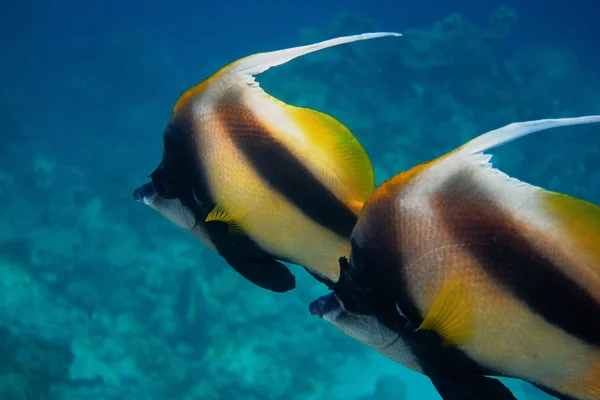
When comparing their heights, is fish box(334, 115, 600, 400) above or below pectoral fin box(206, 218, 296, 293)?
above

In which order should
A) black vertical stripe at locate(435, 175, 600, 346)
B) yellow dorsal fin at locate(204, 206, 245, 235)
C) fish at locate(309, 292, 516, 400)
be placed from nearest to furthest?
black vertical stripe at locate(435, 175, 600, 346) → fish at locate(309, 292, 516, 400) → yellow dorsal fin at locate(204, 206, 245, 235)

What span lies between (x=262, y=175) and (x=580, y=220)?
0.71 m

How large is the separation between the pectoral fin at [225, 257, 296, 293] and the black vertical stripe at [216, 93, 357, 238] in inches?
10.0

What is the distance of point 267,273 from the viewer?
1362 millimetres

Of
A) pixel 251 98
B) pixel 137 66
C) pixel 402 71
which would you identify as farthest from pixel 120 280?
pixel 137 66

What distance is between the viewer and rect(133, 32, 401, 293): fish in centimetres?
118

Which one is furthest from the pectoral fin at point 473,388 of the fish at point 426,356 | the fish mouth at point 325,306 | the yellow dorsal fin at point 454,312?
the fish mouth at point 325,306

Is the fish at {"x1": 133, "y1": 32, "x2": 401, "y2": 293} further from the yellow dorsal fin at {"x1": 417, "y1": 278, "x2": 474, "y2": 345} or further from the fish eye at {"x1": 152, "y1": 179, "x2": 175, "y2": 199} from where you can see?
the yellow dorsal fin at {"x1": 417, "y1": 278, "x2": 474, "y2": 345}

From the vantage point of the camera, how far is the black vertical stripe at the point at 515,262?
867mm

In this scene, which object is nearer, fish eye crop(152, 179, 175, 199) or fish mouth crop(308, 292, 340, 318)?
fish mouth crop(308, 292, 340, 318)

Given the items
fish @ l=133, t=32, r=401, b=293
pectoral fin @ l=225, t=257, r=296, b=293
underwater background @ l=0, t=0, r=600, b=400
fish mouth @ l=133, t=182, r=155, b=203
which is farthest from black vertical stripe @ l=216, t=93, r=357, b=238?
underwater background @ l=0, t=0, r=600, b=400

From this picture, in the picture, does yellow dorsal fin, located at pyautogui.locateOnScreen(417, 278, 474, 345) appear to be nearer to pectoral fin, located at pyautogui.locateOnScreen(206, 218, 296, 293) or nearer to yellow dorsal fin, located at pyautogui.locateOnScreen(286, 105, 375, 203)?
yellow dorsal fin, located at pyautogui.locateOnScreen(286, 105, 375, 203)

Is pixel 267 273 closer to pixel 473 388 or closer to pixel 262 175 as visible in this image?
pixel 262 175

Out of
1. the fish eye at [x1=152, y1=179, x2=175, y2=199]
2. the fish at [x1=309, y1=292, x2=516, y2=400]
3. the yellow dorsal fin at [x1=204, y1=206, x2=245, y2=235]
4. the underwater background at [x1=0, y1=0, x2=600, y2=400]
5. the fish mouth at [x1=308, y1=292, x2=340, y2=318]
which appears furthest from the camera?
the underwater background at [x1=0, y1=0, x2=600, y2=400]
